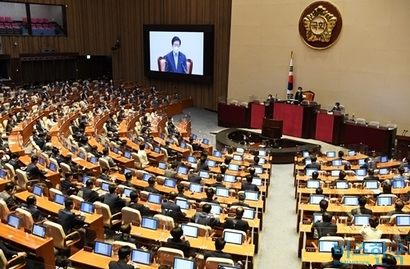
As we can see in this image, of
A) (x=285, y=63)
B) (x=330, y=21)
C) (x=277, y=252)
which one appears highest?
(x=330, y=21)

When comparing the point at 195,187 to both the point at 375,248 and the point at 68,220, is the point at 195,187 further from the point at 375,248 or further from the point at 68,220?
the point at 375,248

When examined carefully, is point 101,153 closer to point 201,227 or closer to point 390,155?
point 201,227

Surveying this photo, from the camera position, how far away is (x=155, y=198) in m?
8.79

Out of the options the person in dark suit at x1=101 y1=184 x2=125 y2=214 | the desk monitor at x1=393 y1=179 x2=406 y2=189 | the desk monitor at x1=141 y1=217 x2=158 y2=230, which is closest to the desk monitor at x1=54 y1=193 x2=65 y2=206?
the person in dark suit at x1=101 y1=184 x2=125 y2=214

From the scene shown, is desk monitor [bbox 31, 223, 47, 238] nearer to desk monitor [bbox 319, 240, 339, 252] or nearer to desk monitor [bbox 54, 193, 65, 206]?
desk monitor [bbox 54, 193, 65, 206]

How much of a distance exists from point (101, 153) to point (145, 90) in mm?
13935

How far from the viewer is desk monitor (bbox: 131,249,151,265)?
20.2 feet

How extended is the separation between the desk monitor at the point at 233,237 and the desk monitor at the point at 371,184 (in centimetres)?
461

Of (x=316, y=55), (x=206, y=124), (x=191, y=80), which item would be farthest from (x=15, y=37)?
(x=316, y=55)

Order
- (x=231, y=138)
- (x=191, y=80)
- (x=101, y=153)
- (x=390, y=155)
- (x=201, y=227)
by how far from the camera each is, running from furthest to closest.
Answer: (x=191, y=80), (x=231, y=138), (x=390, y=155), (x=101, y=153), (x=201, y=227)

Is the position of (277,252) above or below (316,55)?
below

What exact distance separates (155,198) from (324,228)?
341 cm

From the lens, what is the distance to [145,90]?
87.1 feet

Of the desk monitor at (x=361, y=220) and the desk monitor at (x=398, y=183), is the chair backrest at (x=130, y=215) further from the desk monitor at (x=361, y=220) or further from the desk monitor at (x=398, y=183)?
the desk monitor at (x=398, y=183)
